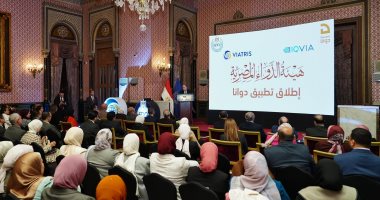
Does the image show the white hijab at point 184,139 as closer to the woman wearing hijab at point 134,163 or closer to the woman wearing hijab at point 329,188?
the woman wearing hijab at point 134,163

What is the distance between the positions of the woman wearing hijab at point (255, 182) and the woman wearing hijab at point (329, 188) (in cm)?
25

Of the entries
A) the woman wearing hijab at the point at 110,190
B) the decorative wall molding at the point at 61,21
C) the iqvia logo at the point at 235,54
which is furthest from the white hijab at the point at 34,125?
the decorative wall molding at the point at 61,21

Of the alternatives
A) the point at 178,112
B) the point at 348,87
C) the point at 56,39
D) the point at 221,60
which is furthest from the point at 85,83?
the point at 348,87

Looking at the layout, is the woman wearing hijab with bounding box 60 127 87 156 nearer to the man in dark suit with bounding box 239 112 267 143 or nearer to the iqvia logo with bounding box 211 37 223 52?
the man in dark suit with bounding box 239 112 267 143

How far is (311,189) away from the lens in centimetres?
192

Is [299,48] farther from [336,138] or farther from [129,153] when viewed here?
[129,153]

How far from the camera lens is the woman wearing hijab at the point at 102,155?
3299mm

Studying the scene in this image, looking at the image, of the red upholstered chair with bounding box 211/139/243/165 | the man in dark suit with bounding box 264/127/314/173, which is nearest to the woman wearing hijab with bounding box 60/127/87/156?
the red upholstered chair with bounding box 211/139/243/165

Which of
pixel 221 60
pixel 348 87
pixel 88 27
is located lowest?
pixel 348 87

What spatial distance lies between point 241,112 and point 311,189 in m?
7.65

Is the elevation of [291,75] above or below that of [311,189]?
above

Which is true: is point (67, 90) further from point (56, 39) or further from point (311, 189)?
point (311, 189)

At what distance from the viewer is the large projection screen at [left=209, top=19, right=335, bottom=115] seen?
23.9ft

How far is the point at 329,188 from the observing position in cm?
184
